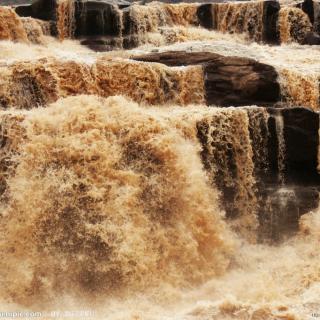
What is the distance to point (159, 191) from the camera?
26.6 feet

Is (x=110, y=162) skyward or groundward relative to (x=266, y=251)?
skyward

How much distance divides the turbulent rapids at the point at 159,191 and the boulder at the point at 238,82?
3 cm

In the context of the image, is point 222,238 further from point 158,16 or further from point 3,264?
point 158,16

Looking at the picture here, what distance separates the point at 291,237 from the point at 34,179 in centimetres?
431

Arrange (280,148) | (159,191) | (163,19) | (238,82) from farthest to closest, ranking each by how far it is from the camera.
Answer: (163,19) → (238,82) → (280,148) → (159,191)

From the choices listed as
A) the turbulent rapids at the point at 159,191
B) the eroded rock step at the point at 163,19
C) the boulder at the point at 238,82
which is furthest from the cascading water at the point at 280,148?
the eroded rock step at the point at 163,19

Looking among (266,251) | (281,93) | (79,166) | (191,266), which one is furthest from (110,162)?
(281,93)

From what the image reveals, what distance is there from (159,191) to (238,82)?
3.74 m

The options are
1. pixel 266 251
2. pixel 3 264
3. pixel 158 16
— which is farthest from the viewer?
pixel 158 16

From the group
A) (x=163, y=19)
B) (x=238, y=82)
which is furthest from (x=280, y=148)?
(x=163, y=19)

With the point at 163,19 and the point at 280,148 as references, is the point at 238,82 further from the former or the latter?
the point at 163,19

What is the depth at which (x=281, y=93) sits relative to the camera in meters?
11.3

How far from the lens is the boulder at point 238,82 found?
10.9 metres

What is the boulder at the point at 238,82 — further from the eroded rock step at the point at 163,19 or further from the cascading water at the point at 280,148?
the eroded rock step at the point at 163,19
